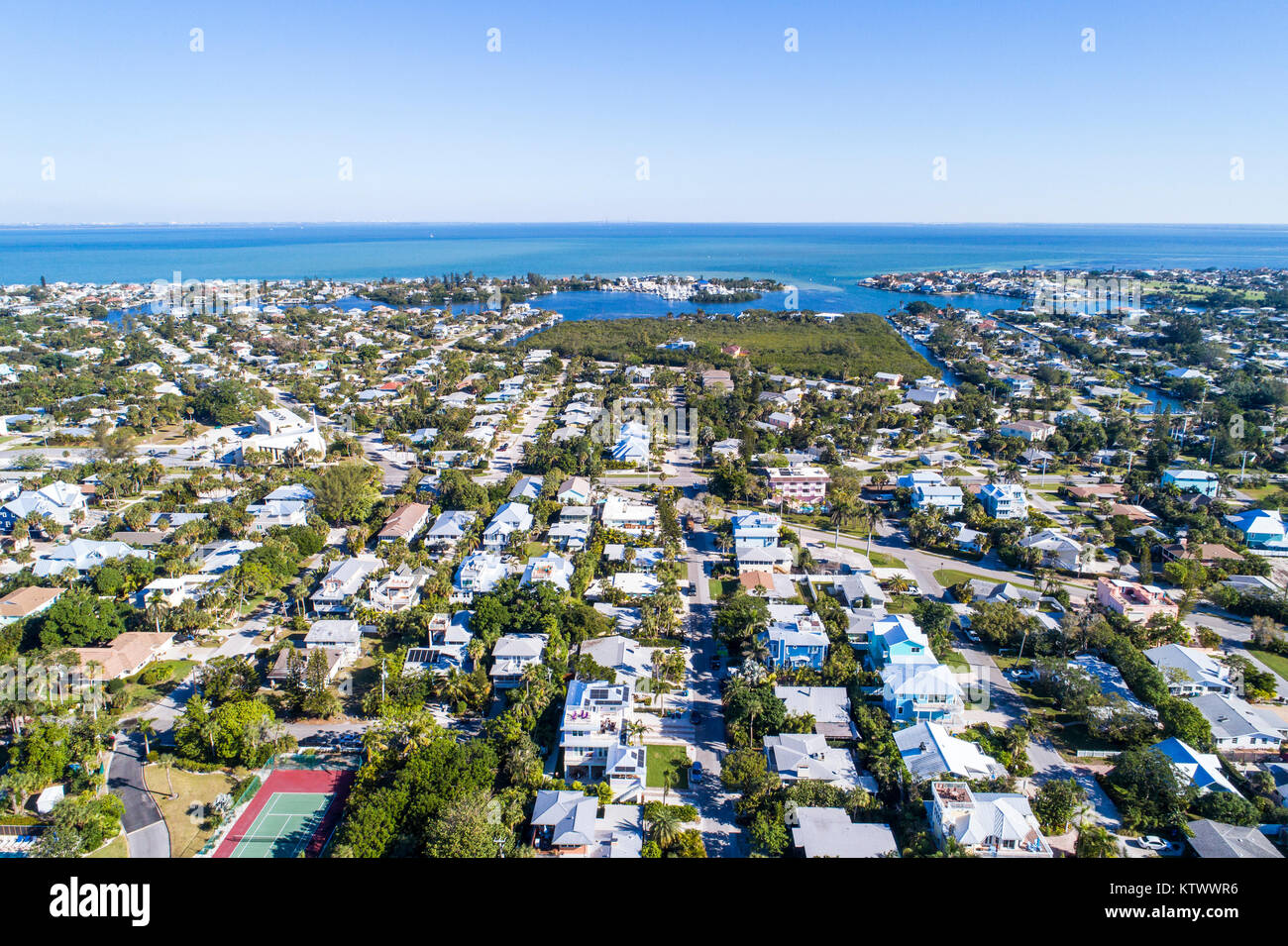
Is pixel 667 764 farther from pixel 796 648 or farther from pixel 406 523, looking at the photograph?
pixel 406 523

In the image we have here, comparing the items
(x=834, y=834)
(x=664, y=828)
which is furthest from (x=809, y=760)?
(x=664, y=828)

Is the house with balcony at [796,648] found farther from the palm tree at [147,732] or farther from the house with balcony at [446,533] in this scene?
the palm tree at [147,732]

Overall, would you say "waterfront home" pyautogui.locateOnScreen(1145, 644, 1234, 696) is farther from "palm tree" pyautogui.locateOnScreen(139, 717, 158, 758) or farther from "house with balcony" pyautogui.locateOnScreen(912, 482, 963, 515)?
"palm tree" pyautogui.locateOnScreen(139, 717, 158, 758)

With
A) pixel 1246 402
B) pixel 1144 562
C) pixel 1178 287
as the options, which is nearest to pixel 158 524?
pixel 1144 562

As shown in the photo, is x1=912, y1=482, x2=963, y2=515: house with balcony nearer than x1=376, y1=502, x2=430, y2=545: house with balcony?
No

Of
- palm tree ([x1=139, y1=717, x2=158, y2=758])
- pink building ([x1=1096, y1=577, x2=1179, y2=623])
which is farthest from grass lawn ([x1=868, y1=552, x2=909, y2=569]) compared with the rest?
palm tree ([x1=139, y1=717, x2=158, y2=758])

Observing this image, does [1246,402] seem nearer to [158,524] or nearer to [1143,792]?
[1143,792]

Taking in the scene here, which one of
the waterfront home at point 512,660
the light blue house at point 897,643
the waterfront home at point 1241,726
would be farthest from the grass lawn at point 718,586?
the waterfront home at point 1241,726

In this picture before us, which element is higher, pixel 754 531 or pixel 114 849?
pixel 754 531
